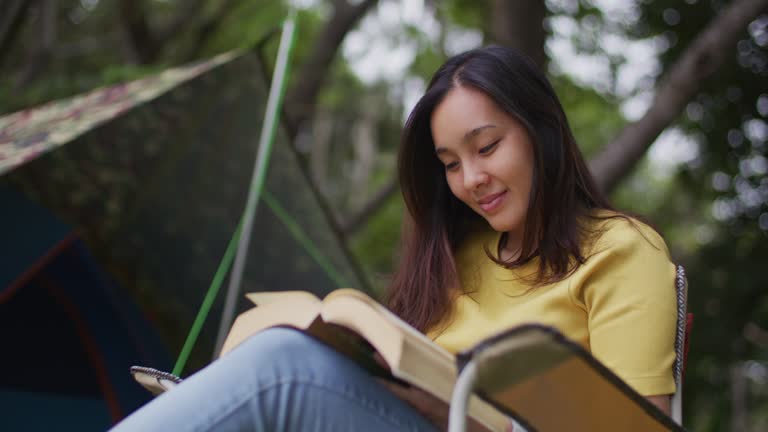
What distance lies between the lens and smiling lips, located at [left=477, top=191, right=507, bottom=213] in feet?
4.01

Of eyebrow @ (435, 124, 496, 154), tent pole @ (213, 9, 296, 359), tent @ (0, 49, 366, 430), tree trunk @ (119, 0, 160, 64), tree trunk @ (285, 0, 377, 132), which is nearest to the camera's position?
eyebrow @ (435, 124, 496, 154)

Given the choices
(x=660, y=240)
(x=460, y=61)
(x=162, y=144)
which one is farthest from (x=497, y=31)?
(x=660, y=240)

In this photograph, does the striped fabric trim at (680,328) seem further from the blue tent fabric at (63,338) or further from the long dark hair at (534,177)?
the blue tent fabric at (63,338)

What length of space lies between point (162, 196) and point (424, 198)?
3.49 ft

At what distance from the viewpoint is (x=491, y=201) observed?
48.4 inches

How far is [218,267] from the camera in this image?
2.27 m

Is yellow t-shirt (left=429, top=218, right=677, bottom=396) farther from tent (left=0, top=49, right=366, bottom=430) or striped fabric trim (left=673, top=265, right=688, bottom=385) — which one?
tent (left=0, top=49, right=366, bottom=430)

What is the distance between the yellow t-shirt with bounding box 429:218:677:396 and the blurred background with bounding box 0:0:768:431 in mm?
227

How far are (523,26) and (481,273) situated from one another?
1.77m

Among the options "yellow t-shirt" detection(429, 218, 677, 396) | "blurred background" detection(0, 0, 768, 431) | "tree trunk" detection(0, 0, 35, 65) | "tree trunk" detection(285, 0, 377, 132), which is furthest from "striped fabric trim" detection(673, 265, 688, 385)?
"tree trunk" detection(285, 0, 377, 132)

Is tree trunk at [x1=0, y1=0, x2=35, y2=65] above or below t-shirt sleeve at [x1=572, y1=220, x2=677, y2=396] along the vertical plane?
above

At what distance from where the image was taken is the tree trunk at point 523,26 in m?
2.91

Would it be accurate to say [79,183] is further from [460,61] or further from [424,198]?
[460,61]

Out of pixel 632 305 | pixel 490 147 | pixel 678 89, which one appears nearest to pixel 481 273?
pixel 490 147
